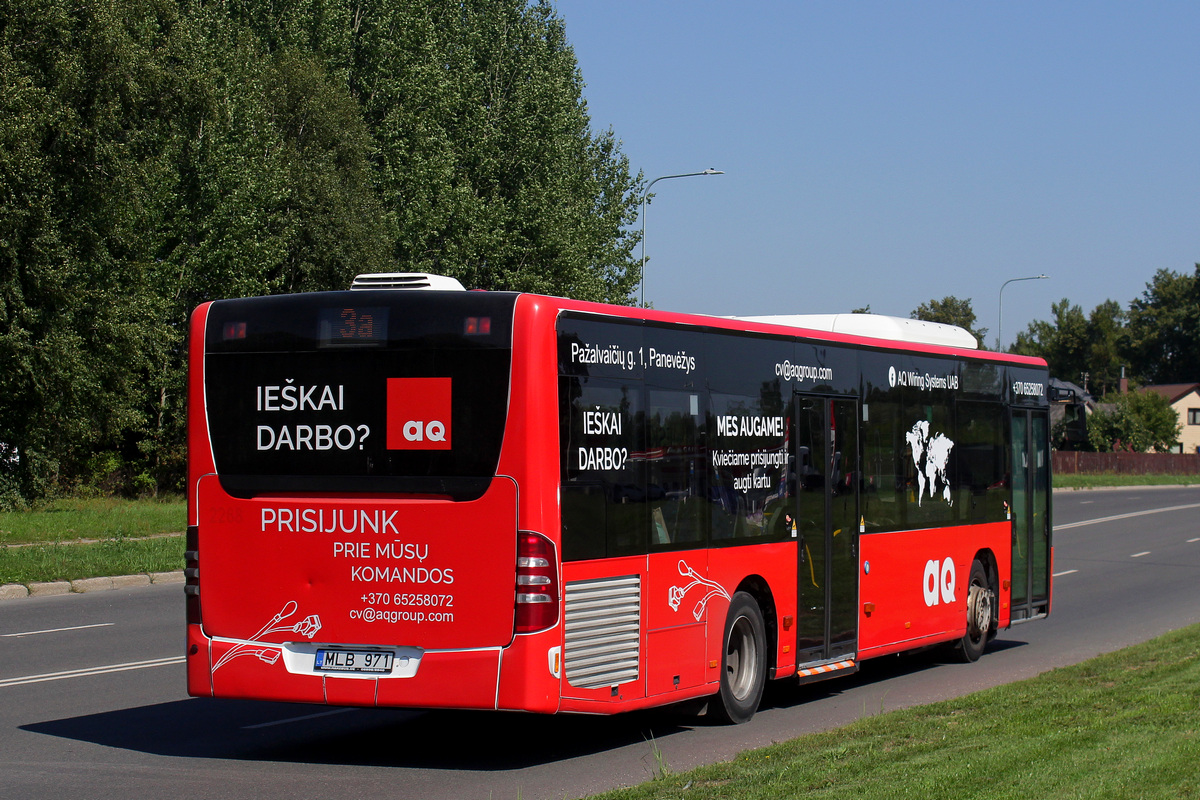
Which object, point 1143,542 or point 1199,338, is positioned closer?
point 1143,542

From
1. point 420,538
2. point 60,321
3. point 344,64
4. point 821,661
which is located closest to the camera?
point 420,538

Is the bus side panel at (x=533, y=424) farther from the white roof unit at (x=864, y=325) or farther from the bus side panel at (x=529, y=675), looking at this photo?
the white roof unit at (x=864, y=325)

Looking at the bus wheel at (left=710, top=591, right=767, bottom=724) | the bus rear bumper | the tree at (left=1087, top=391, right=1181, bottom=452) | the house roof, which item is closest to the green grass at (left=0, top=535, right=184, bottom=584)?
the bus rear bumper

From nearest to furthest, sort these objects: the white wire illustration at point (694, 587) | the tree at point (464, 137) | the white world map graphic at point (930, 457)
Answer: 1. the white wire illustration at point (694, 587)
2. the white world map graphic at point (930, 457)
3. the tree at point (464, 137)

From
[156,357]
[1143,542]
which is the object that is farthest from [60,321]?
[1143,542]

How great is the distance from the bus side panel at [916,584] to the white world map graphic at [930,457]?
43cm

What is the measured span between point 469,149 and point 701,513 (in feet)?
119

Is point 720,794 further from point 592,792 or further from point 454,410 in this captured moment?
point 454,410

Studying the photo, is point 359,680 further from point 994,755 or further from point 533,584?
point 994,755

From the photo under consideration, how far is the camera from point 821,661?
37.2ft

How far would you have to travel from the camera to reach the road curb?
18.4 m

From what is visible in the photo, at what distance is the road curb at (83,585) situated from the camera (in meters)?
18.4

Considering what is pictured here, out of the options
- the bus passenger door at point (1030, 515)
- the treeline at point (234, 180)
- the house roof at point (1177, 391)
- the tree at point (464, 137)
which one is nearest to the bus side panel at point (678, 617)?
the bus passenger door at point (1030, 515)

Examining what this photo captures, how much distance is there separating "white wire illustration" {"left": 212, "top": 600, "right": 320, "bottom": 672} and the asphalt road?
646 millimetres
